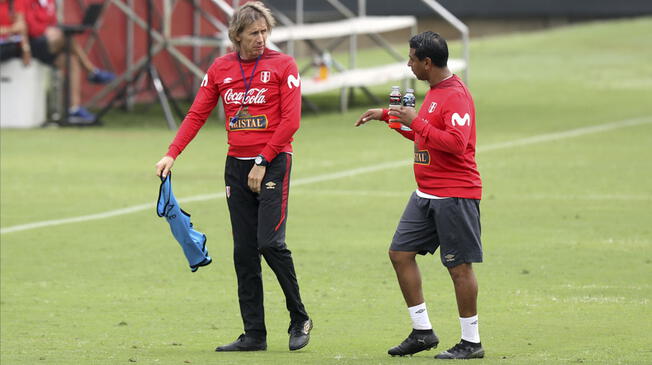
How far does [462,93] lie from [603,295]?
2.93m

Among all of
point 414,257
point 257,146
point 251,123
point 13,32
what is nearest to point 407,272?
point 414,257

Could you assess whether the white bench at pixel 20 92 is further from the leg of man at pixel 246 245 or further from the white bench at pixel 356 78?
the leg of man at pixel 246 245

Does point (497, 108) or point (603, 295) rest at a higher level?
point (603, 295)

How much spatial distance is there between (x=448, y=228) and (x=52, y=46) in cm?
1620

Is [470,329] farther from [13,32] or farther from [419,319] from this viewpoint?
[13,32]

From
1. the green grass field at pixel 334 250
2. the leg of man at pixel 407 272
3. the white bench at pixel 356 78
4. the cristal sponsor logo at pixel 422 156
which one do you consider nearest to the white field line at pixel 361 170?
the green grass field at pixel 334 250

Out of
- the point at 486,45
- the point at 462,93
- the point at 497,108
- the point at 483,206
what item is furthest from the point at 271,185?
the point at 486,45

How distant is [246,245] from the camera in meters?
8.27

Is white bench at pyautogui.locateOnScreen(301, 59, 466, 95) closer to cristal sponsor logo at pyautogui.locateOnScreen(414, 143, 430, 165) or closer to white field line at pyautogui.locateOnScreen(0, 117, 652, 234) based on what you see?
white field line at pyautogui.locateOnScreen(0, 117, 652, 234)

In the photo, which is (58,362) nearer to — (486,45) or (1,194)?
(1,194)

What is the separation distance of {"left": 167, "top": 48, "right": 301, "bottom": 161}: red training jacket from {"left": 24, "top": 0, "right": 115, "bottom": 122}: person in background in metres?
14.7

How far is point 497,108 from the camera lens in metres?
26.7

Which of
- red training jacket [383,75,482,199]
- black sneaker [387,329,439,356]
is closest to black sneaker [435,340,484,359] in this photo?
black sneaker [387,329,439,356]

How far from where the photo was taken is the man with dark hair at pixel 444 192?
24.9ft
